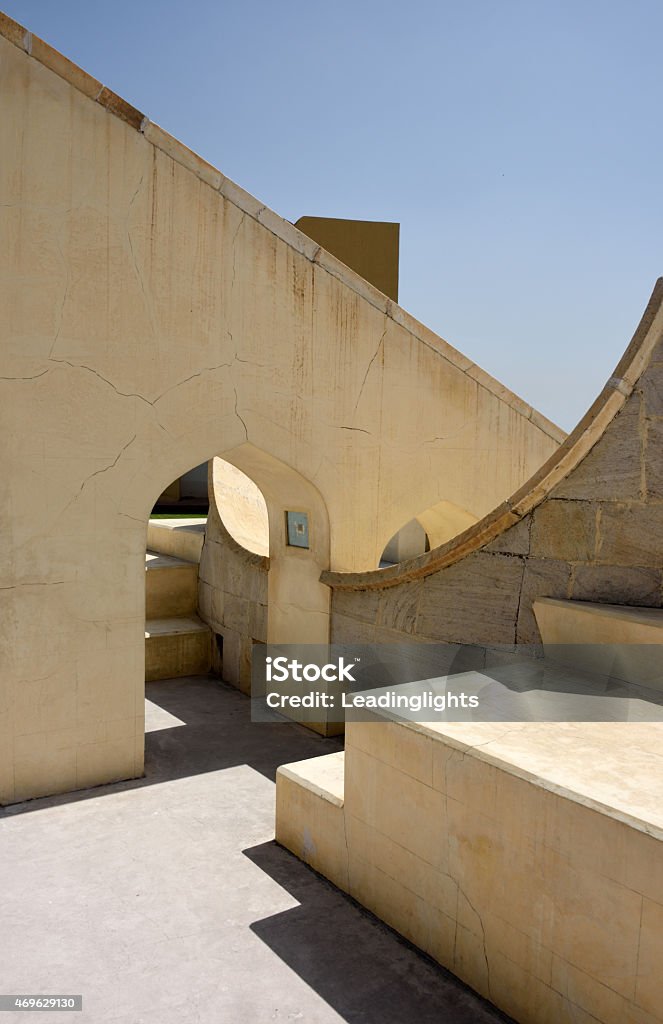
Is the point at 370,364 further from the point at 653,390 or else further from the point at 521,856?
the point at 521,856

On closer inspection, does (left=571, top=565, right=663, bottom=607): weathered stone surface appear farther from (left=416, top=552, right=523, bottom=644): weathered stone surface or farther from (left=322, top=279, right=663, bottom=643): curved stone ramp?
(left=416, top=552, right=523, bottom=644): weathered stone surface

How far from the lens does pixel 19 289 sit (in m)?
5.18

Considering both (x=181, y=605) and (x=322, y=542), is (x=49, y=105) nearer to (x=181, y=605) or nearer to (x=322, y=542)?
(x=322, y=542)

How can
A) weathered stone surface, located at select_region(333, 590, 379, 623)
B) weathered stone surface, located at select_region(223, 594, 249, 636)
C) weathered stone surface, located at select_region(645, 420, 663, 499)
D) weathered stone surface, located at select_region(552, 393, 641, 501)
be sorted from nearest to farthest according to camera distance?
weathered stone surface, located at select_region(645, 420, 663, 499)
weathered stone surface, located at select_region(552, 393, 641, 501)
weathered stone surface, located at select_region(333, 590, 379, 623)
weathered stone surface, located at select_region(223, 594, 249, 636)

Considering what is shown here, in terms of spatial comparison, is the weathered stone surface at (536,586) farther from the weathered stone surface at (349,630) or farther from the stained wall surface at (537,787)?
the weathered stone surface at (349,630)

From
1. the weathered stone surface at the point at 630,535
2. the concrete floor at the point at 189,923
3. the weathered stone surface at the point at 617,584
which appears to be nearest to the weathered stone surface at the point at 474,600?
the weathered stone surface at the point at 617,584

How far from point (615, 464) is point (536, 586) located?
2.91 feet

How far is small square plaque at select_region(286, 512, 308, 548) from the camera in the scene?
7.18 meters

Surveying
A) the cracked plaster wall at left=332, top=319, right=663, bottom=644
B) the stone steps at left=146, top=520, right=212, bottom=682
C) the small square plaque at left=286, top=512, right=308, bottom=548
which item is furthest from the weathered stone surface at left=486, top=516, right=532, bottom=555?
the stone steps at left=146, top=520, right=212, bottom=682

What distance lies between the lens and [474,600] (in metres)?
5.34

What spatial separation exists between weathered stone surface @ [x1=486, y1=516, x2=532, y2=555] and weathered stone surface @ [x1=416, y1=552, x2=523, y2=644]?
0.18ft

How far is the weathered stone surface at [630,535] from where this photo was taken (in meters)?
4.47

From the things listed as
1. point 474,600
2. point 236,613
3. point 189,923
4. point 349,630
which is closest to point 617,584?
point 474,600

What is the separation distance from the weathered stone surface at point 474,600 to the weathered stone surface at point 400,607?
9cm
